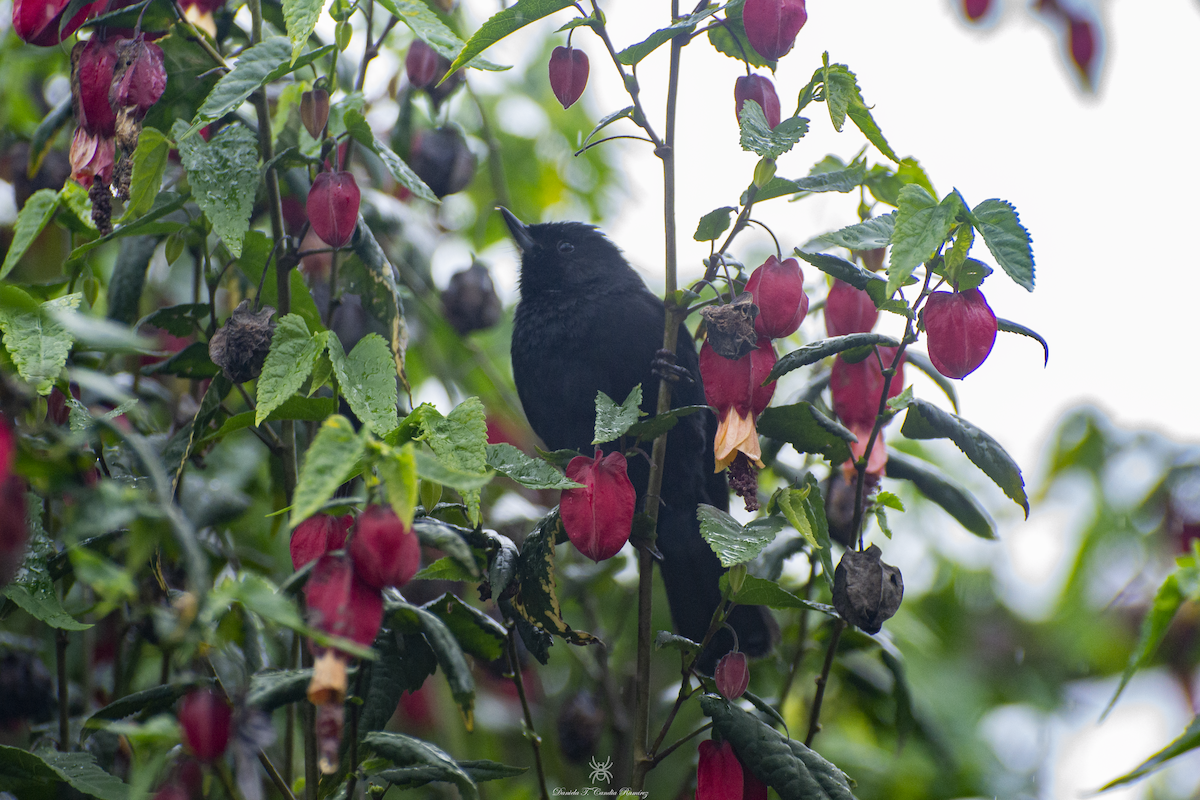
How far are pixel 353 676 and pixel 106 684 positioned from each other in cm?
107

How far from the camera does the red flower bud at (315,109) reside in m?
1.25

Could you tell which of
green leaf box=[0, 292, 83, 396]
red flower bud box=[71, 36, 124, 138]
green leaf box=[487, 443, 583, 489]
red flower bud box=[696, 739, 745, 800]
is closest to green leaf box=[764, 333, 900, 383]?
green leaf box=[487, 443, 583, 489]

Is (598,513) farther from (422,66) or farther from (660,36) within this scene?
(422,66)

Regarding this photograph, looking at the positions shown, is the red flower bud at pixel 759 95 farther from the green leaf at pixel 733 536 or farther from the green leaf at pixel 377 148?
the green leaf at pixel 733 536

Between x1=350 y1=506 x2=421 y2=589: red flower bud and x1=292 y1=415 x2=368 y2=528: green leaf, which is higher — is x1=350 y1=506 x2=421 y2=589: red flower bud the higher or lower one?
the lower one

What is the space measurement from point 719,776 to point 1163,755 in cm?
53

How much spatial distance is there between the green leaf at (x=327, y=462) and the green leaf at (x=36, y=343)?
0.41 meters

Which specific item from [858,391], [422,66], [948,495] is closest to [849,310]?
[858,391]

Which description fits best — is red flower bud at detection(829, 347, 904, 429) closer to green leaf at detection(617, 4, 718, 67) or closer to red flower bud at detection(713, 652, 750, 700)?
red flower bud at detection(713, 652, 750, 700)

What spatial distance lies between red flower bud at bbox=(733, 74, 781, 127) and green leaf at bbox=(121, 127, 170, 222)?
2.68ft

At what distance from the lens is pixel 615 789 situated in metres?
1.43

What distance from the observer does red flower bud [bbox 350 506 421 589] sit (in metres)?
0.83

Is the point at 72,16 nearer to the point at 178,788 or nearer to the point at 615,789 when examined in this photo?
the point at 178,788

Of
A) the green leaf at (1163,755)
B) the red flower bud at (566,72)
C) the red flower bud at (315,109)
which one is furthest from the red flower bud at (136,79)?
the green leaf at (1163,755)
